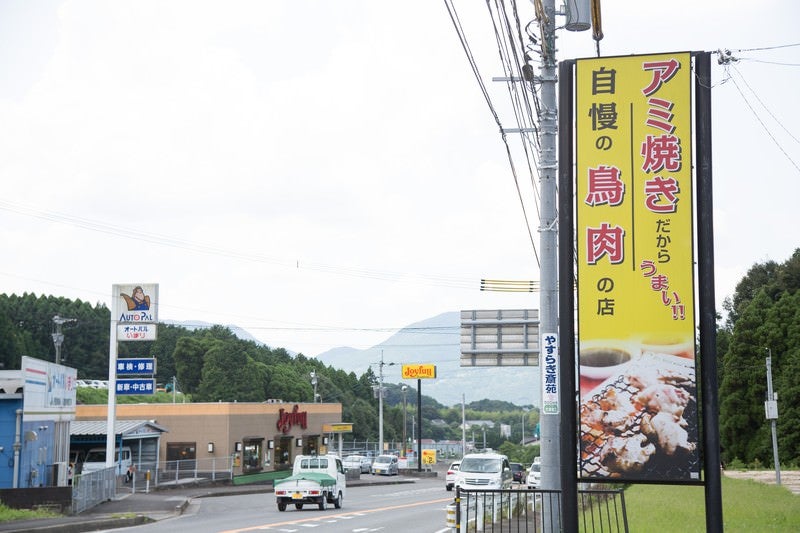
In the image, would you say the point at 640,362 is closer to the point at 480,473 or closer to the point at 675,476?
the point at 675,476

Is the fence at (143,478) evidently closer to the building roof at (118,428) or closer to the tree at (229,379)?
the building roof at (118,428)

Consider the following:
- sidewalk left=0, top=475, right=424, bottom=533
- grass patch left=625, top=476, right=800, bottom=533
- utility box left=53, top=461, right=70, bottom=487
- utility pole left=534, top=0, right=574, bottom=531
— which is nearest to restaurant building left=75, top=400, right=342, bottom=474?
sidewalk left=0, top=475, right=424, bottom=533

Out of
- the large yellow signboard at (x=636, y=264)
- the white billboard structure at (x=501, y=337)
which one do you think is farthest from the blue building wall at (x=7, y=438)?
the large yellow signboard at (x=636, y=264)

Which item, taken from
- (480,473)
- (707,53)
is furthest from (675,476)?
(480,473)

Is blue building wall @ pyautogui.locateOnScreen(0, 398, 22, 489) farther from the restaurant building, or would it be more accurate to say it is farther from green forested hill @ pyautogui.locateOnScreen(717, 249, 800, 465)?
green forested hill @ pyautogui.locateOnScreen(717, 249, 800, 465)

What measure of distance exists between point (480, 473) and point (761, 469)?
77.4ft

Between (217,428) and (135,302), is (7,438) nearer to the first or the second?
(135,302)

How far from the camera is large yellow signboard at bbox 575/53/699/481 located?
35.3 feet

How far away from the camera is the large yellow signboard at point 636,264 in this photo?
10.8 metres

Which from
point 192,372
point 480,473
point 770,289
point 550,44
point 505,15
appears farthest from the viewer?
point 192,372

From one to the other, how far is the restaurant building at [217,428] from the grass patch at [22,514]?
28391 millimetres

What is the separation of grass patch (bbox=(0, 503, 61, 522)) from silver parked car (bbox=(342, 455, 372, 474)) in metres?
Result: 34.5

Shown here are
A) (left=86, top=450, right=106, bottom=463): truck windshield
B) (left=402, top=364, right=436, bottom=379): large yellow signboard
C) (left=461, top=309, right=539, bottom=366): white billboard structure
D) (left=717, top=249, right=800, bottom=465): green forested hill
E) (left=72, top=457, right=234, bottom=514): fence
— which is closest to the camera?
(left=461, top=309, right=539, bottom=366): white billboard structure

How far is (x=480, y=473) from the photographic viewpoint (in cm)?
3625
